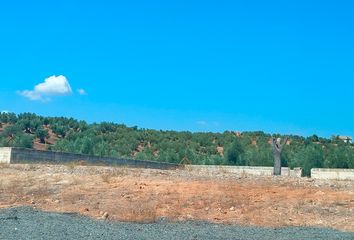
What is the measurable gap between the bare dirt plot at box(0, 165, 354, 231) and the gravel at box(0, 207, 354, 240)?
1.17m

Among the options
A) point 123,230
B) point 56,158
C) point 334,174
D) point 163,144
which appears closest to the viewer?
point 123,230

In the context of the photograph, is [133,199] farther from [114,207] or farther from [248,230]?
[248,230]

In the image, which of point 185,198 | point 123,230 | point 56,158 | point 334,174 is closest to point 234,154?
point 334,174

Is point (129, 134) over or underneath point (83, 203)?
over

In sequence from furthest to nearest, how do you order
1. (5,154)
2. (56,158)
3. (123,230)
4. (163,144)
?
(163,144), (56,158), (5,154), (123,230)

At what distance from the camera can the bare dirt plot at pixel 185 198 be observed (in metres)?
18.6

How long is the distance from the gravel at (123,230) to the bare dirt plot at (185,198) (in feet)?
3.85

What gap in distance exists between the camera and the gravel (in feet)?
46.2

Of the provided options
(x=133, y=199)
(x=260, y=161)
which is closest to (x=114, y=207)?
(x=133, y=199)

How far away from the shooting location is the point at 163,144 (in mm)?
83750

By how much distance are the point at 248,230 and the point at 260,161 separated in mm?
44835

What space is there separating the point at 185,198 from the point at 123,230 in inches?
218

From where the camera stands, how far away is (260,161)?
60750 millimetres

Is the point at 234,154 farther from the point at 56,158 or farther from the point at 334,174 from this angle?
the point at 56,158
